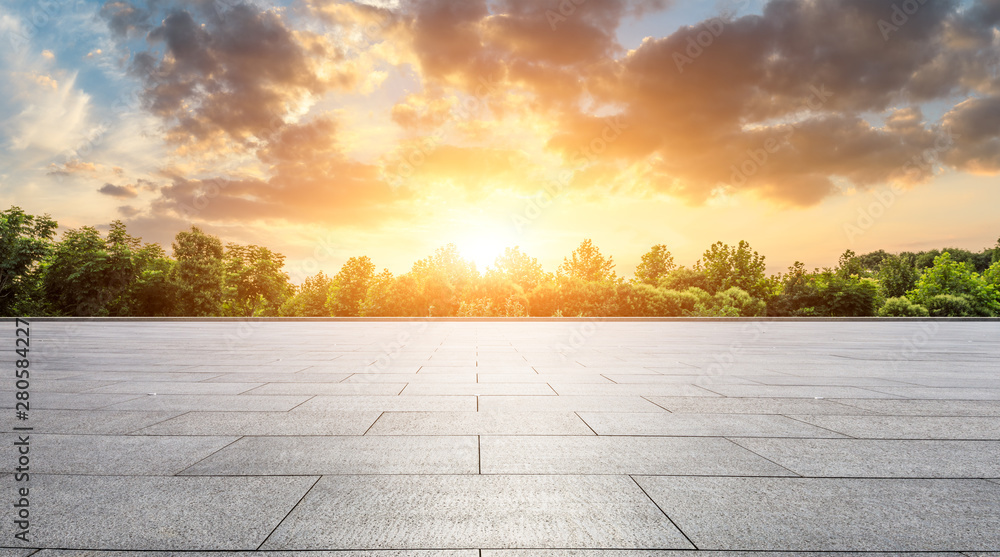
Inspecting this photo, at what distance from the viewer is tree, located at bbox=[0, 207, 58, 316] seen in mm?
39366

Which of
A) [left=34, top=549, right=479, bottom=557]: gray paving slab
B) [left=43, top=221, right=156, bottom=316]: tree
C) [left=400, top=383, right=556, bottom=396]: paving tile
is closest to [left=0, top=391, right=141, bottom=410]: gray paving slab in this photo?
[left=400, top=383, right=556, bottom=396]: paving tile

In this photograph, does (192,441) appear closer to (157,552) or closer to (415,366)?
(157,552)

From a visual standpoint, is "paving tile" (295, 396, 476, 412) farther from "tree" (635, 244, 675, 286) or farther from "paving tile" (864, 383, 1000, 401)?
"tree" (635, 244, 675, 286)

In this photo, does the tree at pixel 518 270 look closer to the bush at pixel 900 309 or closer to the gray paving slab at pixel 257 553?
the bush at pixel 900 309

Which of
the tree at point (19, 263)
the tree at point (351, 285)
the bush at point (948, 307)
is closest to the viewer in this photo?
the tree at point (19, 263)

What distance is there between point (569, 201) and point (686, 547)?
27.8m

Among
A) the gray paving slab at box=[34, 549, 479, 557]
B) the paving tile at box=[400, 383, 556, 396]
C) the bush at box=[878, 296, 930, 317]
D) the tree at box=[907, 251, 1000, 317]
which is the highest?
the tree at box=[907, 251, 1000, 317]

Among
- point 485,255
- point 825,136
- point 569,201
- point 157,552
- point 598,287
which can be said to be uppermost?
point 825,136

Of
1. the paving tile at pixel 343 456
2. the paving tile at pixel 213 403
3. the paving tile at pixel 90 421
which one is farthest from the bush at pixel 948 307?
the paving tile at pixel 90 421

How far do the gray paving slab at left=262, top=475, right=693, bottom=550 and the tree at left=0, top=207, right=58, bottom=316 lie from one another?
5292cm

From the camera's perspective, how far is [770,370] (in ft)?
27.6

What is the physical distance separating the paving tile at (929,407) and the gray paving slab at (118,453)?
7064 millimetres

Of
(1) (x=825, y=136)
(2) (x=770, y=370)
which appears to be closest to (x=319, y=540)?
(2) (x=770, y=370)

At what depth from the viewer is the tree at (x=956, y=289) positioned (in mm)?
43156
